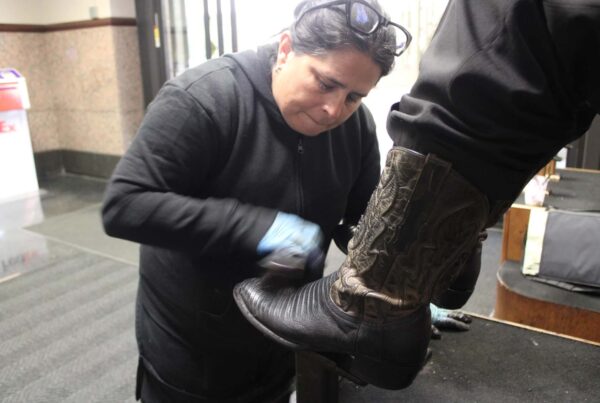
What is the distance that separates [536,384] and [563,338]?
0.22 metres

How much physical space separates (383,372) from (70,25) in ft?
14.1

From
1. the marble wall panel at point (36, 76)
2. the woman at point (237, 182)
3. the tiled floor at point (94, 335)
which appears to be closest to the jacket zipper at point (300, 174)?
the woman at point (237, 182)

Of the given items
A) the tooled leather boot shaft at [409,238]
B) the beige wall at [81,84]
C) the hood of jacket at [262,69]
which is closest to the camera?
the tooled leather boot shaft at [409,238]

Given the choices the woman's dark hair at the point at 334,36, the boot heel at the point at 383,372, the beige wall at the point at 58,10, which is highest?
the beige wall at the point at 58,10

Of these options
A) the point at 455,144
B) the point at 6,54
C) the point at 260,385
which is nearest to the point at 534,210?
the point at 260,385

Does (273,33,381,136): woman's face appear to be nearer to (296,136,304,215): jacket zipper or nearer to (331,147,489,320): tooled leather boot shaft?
(296,136,304,215): jacket zipper

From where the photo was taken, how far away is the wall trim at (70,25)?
12.7ft

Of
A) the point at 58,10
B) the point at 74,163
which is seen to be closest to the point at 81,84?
the point at 58,10

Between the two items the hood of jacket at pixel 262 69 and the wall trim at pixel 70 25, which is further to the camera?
the wall trim at pixel 70 25

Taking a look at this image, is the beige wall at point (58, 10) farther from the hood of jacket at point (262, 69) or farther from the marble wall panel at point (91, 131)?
the hood of jacket at point (262, 69)

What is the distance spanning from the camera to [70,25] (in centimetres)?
409

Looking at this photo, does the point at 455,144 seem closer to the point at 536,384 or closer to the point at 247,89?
the point at 247,89

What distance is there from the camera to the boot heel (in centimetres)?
74

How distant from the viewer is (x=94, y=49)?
13.1 feet
